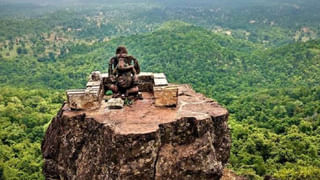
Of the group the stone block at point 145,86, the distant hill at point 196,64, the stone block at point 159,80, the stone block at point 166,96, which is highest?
the stone block at point 159,80

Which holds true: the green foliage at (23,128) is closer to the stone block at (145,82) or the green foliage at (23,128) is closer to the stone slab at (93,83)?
the stone block at (145,82)

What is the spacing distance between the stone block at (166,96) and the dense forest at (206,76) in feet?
30.0

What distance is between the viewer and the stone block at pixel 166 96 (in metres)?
11.1

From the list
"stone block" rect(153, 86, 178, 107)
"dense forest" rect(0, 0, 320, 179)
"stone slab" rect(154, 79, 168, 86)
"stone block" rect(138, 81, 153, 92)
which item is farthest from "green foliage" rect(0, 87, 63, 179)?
"stone block" rect(153, 86, 178, 107)

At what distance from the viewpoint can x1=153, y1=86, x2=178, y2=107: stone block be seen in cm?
1108

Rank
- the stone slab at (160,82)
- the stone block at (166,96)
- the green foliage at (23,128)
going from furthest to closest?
the green foliage at (23,128), the stone slab at (160,82), the stone block at (166,96)

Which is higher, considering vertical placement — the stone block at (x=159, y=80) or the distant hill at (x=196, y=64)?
the stone block at (x=159, y=80)

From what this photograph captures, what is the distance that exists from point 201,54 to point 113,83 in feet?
215

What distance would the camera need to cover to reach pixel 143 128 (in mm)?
9609

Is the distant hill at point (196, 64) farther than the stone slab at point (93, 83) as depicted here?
Yes

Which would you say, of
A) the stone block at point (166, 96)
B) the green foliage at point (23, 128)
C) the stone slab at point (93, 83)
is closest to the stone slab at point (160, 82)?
the stone block at point (166, 96)

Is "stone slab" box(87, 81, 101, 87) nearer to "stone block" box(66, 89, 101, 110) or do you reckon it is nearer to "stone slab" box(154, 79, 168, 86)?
"stone block" box(66, 89, 101, 110)

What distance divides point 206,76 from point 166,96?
5715cm

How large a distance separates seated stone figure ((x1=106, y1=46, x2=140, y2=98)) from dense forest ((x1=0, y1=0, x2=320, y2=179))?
929 centimetres
